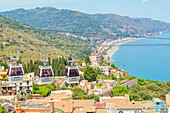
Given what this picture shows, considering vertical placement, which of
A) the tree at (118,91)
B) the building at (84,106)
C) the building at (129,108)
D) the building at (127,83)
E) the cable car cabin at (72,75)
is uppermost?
the cable car cabin at (72,75)

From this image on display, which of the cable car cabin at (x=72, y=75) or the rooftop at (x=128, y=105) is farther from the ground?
the cable car cabin at (x=72, y=75)

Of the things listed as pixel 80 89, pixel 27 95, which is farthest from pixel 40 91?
pixel 80 89

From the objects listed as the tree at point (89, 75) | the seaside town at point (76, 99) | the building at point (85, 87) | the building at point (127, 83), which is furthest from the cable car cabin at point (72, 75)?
the building at point (127, 83)

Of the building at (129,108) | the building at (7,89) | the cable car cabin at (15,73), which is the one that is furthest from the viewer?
the building at (7,89)

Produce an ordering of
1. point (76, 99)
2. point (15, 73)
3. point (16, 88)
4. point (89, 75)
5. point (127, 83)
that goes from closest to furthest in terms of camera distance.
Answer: point (15, 73) < point (76, 99) < point (16, 88) < point (89, 75) < point (127, 83)

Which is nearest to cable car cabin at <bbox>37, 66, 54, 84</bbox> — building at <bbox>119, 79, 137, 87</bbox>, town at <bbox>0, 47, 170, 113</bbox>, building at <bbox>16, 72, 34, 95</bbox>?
town at <bbox>0, 47, 170, 113</bbox>

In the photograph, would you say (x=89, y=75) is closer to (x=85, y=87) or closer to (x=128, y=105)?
(x=85, y=87)

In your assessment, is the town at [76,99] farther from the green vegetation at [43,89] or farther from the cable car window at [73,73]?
the cable car window at [73,73]

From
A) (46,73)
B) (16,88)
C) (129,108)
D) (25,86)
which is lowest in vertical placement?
(129,108)

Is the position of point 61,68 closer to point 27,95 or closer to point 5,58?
point 27,95

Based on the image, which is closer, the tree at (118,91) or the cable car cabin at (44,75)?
the cable car cabin at (44,75)

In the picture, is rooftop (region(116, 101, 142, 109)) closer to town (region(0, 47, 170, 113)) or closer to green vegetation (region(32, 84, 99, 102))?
town (region(0, 47, 170, 113))

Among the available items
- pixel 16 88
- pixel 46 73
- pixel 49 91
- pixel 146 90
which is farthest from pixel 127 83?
pixel 46 73
